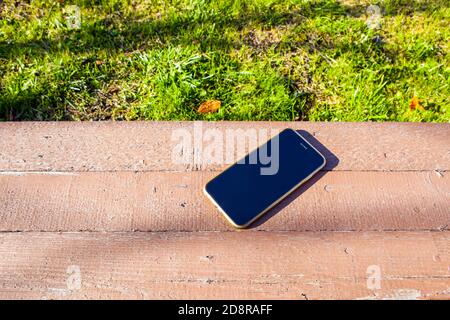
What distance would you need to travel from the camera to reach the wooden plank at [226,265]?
4.60ft

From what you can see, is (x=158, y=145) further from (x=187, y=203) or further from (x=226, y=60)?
(x=226, y=60)

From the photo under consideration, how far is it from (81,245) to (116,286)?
0.20m

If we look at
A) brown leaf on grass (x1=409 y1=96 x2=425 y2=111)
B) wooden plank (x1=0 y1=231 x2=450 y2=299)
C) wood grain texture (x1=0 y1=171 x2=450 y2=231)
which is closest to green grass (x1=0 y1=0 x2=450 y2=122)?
brown leaf on grass (x1=409 y1=96 x2=425 y2=111)

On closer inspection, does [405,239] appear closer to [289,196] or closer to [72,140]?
[289,196]

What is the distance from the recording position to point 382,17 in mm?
2934

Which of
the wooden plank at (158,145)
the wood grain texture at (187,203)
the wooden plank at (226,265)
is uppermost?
the wooden plank at (158,145)

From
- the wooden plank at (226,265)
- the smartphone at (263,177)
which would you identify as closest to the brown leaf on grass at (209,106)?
the smartphone at (263,177)

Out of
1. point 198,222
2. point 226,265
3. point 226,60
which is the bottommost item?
point 226,265

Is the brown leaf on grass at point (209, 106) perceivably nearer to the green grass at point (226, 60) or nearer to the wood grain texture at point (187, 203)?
the green grass at point (226, 60)

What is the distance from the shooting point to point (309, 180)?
167 centimetres

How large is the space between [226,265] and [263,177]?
1.27 ft

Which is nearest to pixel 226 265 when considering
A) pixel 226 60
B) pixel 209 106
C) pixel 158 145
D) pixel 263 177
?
pixel 263 177

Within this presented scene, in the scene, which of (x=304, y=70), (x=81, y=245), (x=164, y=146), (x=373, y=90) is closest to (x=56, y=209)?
(x=81, y=245)

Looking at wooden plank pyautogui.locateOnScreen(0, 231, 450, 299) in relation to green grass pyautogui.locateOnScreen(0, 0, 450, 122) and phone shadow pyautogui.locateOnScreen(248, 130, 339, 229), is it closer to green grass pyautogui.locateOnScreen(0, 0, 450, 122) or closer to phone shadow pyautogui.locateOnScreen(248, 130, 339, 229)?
phone shadow pyautogui.locateOnScreen(248, 130, 339, 229)
